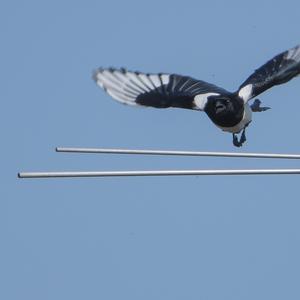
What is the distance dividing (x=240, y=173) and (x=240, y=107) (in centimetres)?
467

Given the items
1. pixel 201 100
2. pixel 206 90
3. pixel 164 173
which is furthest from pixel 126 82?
pixel 164 173

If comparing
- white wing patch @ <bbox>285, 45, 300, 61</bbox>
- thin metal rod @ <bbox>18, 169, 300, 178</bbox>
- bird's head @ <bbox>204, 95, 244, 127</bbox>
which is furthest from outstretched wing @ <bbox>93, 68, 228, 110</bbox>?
thin metal rod @ <bbox>18, 169, 300, 178</bbox>

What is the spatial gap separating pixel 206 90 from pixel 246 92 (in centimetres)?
55

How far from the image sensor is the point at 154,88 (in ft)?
→ 46.9

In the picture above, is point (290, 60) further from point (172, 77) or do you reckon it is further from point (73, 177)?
point (73, 177)

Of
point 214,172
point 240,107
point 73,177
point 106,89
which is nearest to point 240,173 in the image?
point 214,172

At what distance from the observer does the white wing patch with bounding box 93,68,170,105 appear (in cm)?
1387

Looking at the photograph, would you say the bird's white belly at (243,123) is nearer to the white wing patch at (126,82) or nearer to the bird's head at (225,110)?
the bird's head at (225,110)

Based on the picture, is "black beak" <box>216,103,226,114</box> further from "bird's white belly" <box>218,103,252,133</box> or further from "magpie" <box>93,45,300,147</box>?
"bird's white belly" <box>218,103,252,133</box>

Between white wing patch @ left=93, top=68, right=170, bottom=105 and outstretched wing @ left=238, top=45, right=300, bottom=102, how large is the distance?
104 cm

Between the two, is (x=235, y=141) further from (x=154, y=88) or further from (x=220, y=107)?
(x=154, y=88)

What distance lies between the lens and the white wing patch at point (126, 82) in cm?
1387

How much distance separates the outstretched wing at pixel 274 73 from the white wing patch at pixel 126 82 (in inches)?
40.8

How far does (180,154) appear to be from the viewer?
31.6 feet
